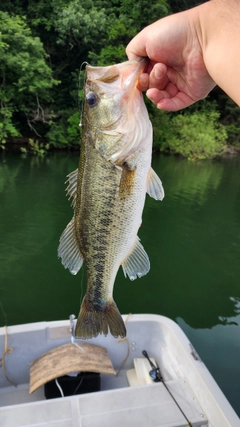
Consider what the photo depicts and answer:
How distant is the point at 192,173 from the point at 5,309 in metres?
14.8

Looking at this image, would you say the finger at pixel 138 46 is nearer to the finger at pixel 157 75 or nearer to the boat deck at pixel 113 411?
the finger at pixel 157 75

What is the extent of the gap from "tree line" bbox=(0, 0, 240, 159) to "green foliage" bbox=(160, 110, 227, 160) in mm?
68

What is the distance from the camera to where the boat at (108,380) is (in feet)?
9.51

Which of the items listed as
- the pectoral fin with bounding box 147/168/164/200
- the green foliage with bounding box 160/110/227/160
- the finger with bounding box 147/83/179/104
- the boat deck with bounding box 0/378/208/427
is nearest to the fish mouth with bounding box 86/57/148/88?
the finger with bounding box 147/83/179/104

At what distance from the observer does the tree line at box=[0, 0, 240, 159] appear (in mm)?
17859

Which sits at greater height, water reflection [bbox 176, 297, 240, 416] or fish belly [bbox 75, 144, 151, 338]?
fish belly [bbox 75, 144, 151, 338]

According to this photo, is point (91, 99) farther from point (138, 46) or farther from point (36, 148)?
point (36, 148)

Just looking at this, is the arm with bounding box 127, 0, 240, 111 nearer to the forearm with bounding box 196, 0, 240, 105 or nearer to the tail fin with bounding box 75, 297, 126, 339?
the forearm with bounding box 196, 0, 240, 105

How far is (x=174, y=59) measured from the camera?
73.1 inches

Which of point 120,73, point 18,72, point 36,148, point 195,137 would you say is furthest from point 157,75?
point 195,137

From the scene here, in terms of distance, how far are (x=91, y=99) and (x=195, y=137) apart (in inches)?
947

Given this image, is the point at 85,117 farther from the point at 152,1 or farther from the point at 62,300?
the point at 152,1

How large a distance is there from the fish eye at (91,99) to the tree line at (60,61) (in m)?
16.0

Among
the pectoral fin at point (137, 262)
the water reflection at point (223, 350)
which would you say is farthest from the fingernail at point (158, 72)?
the water reflection at point (223, 350)
